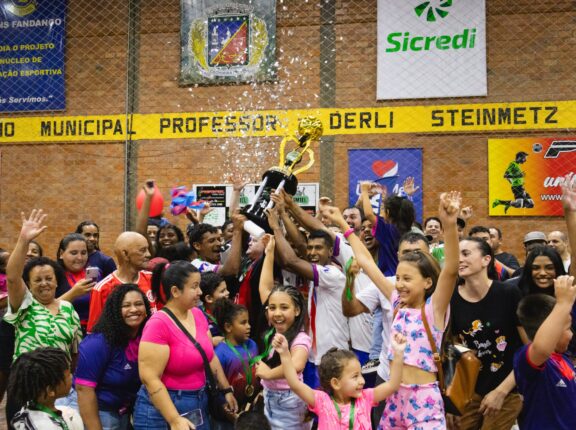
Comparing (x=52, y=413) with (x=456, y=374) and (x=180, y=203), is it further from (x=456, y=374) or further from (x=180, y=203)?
(x=180, y=203)

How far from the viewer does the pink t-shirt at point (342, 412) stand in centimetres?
347

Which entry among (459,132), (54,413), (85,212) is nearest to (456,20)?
(459,132)

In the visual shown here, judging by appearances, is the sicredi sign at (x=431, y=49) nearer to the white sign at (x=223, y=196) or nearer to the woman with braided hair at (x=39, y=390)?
the white sign at (x=223, y=196)

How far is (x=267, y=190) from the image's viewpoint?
568cm

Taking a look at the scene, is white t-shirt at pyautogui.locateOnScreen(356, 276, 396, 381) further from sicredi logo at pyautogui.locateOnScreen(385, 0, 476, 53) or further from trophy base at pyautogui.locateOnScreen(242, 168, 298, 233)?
sicredi logo at pyautogui.locateOnScreen(385, 0, 476, 53)

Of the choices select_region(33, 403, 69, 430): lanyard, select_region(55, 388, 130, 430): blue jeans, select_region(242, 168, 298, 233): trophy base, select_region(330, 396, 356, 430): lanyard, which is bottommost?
select_region(55, 388, 130, 430): blue jeans

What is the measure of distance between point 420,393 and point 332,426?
1.49 feet

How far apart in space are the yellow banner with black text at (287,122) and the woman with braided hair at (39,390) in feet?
24.3

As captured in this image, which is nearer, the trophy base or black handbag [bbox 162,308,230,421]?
black handbag [bbox 162,308,230,421]

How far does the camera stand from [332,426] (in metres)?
3.47

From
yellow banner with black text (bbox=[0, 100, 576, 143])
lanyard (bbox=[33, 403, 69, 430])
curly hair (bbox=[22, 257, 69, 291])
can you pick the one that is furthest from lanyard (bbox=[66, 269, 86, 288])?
yellow banner with black text (bbox=[0, 100, 576, 143])

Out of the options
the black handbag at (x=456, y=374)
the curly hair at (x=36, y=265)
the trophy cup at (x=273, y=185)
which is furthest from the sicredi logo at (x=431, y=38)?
the black handbag at (x=456, y=374)

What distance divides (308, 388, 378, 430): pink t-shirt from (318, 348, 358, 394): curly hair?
0.07 metres

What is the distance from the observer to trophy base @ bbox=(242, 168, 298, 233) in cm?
547
